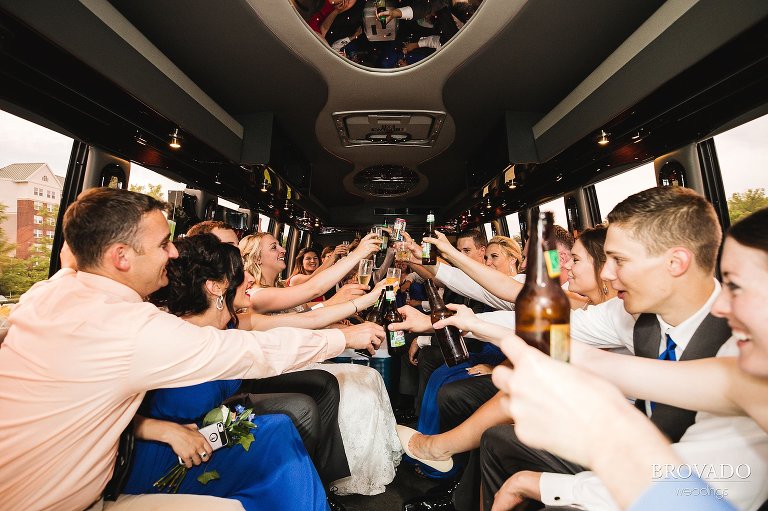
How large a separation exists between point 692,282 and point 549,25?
2659mm

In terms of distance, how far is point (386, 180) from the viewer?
8.05 metres

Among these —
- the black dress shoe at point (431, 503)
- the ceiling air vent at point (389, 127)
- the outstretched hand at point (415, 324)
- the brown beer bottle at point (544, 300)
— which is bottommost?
the black dress shoe at point (431, 503)

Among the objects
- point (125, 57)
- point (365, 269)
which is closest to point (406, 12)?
point (365, 269)

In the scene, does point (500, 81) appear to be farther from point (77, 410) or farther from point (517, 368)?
point (77, 410)

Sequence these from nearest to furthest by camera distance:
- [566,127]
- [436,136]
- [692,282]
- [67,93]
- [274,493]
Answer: [692,282], [274,493], [67,93], [566,127], [436,136]

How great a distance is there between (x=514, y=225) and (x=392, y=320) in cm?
535

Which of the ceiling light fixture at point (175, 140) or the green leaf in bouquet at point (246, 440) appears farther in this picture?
the ceiling light fixture at point (175, 140)

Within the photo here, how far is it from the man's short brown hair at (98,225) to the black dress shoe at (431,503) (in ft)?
6.77

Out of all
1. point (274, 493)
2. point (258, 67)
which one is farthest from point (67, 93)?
point (274, 493)

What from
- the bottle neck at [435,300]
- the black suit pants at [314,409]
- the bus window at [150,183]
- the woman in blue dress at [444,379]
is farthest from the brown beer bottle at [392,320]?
the bus window at [150,183]

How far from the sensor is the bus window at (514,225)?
700cm

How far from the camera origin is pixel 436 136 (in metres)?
5.36

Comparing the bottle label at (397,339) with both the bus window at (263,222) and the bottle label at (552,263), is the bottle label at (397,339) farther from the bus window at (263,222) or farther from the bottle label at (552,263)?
the bus window at (263,222)

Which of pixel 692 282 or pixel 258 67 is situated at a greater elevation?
pixel 258 67
